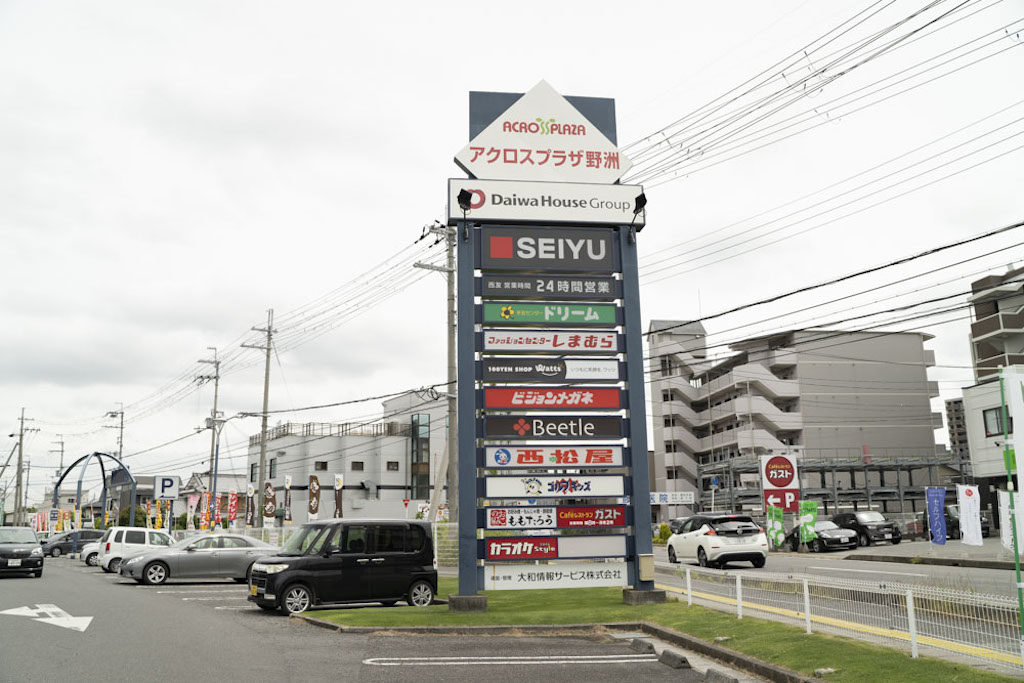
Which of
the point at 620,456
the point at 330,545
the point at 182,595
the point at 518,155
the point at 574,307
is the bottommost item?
the point at 182,595

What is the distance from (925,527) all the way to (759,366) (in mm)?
22525

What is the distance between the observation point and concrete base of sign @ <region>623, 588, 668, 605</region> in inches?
594

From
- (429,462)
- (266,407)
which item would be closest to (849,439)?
(429,462)

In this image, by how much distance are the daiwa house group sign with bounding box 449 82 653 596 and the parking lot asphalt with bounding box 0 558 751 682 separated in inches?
115

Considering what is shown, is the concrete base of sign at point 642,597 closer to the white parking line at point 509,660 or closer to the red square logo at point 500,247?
the white parking line at point 509,660

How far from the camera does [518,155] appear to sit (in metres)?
16.7

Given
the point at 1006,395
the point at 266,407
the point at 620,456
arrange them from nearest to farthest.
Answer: the point at 1006,395 → the point at 620,456 → the point at 266,407

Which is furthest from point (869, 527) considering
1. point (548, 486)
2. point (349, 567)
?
point (349, 567)

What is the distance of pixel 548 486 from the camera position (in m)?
15.3

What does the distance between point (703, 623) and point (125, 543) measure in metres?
24.1

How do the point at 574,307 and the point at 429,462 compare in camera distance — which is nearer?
the point at 574,307

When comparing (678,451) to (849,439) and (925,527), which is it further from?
(925,527)

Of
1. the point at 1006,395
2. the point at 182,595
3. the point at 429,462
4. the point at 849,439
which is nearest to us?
the point at 1006,395

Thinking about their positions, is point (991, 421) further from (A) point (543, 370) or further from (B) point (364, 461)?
(B) point (364, 461)
